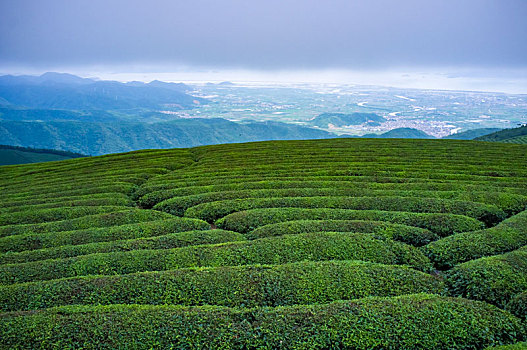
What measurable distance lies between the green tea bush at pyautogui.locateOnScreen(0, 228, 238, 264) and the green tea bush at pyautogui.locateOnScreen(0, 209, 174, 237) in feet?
9.22

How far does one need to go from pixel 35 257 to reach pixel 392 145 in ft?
119

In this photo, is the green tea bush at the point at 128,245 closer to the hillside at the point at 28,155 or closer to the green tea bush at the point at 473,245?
the green tea bush at the point at 473,245

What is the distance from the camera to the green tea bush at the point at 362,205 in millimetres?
15719

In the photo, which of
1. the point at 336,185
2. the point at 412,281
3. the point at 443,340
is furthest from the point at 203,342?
the point at 336,185

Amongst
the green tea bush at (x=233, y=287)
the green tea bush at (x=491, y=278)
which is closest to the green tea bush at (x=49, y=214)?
the green tea bush at (x=233, y=287)

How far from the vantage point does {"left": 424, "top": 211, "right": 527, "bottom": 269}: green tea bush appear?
11.9 metres

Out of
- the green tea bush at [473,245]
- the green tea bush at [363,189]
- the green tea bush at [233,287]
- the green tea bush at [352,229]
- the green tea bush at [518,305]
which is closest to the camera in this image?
the green tea bush at [518,305]

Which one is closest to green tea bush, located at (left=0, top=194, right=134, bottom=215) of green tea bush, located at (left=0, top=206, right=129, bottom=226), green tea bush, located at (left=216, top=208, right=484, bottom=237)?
green tea bush, located at (left=0, top=206, right=129, bottom=226)

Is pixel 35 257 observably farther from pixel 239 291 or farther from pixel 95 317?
pixel 239 291

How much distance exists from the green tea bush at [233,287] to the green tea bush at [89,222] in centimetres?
612

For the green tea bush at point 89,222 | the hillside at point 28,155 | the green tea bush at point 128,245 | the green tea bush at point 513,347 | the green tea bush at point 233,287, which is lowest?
the hillside at point 28,155

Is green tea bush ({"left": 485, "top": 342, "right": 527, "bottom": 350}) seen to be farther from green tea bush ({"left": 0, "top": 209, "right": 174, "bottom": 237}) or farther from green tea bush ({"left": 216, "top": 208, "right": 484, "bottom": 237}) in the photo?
green tea bush ({"left": 0, "top": 209, "right": 174, "bottom": 237})

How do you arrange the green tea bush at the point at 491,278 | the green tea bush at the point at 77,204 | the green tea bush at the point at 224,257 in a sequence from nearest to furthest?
the green tea bush at the point at 491,278 < the green tea bush at the point at 224,257 < the green tea bush at the point at 77,204

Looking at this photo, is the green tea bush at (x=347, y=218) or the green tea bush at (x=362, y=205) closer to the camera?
the green tea bush at (x=347, y=218)
